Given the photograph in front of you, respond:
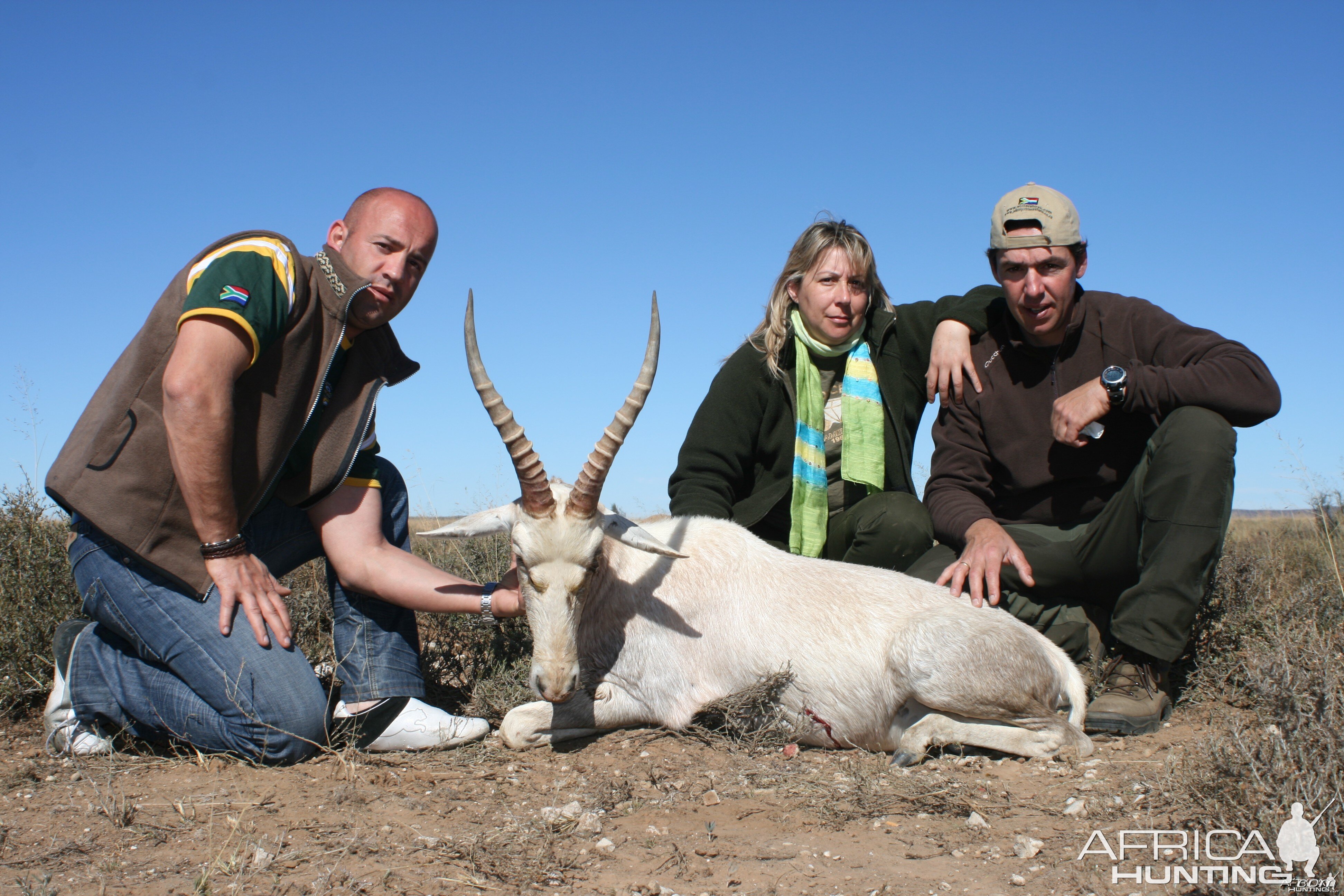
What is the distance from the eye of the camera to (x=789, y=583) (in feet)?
15.4

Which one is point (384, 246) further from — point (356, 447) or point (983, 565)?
point (983, 565)

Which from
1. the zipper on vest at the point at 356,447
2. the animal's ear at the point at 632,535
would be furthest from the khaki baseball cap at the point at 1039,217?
the zipper on vest at the point at 356,447

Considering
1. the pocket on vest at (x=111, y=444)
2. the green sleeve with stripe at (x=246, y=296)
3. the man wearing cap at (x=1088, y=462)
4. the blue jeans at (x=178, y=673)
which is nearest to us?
the green sleeve with stripe at (x=246, y=296)

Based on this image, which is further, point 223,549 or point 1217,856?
point 223,549

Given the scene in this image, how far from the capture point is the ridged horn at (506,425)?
13.5ft

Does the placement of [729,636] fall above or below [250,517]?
below

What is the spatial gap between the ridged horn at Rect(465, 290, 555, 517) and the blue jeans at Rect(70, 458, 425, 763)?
4.56 ft

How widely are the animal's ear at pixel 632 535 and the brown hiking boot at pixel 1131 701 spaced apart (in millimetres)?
2276

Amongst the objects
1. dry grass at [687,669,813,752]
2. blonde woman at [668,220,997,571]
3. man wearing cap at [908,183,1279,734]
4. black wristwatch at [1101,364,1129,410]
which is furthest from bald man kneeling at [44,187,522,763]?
black wristwatch at [1101,364,1129,410]

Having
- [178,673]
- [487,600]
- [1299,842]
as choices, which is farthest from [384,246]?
[1299,842]

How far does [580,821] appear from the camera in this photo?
11.4 ft

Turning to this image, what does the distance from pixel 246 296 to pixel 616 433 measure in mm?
1733

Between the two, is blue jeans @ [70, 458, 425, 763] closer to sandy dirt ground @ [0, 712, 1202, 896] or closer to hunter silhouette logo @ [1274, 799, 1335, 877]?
sandy dirt ground @ [0, 712, 1202, 896]

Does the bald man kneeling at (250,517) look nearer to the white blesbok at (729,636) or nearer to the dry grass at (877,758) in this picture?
the dry grass at (877,758)
